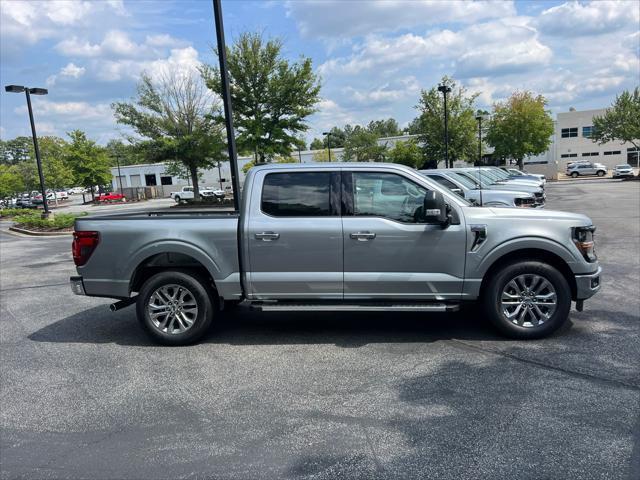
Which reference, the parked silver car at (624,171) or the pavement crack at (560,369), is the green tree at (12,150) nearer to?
the parked silver car at (624,171)

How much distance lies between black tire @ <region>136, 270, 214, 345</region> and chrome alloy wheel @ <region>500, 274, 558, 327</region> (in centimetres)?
320

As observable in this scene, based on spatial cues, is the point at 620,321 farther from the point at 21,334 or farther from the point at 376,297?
the point at 21,334

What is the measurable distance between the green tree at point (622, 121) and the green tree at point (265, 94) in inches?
1222

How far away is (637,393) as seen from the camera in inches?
155

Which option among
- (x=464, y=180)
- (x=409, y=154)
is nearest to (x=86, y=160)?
(x=409, y=154)

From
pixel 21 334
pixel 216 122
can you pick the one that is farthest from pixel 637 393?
pixel 216 122

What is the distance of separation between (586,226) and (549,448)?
9.08 feet

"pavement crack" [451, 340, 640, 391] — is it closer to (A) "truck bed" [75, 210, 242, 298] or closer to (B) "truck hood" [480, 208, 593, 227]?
(B) "truck hood" [480, 208, 593, 227]

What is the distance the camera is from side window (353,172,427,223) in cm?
527

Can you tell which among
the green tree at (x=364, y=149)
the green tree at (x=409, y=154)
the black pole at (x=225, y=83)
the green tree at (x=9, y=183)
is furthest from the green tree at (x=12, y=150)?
the black pole at (x=225, y=83)

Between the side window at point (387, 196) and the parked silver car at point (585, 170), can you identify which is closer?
the side window at point (387, 196)

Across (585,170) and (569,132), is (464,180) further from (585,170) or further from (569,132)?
(569,132)

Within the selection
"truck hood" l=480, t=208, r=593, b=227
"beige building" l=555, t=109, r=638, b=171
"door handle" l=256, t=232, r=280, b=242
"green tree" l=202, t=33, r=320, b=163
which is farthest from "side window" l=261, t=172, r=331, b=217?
"beige building" l=555, t=109, r=638, b=171

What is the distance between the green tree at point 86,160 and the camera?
5091cm
